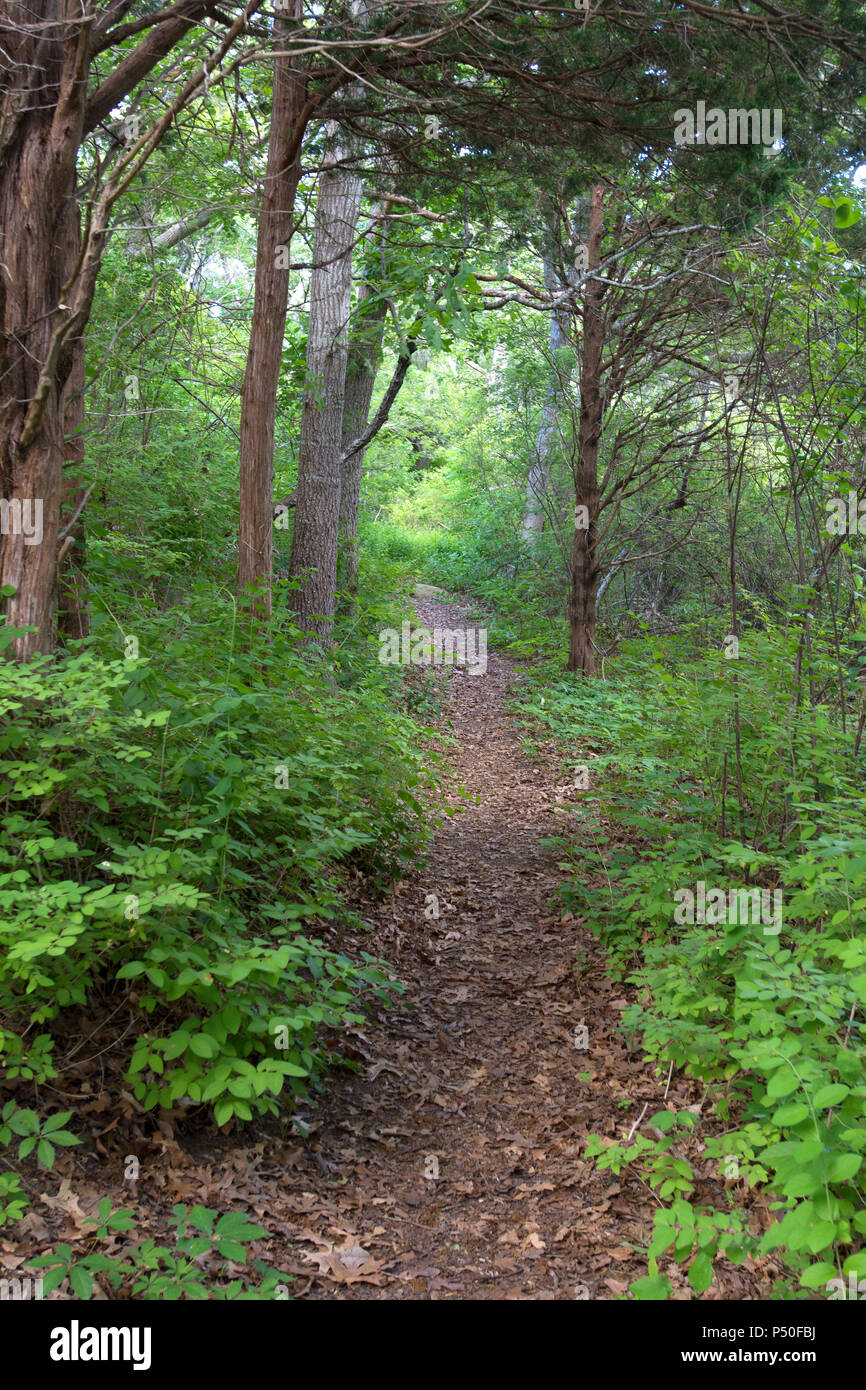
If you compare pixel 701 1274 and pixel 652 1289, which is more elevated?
pixel 701 1274

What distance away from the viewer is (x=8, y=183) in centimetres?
418

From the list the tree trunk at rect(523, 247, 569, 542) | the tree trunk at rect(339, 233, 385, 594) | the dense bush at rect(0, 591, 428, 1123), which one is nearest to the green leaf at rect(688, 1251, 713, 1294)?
the dense bush at rect(0, 591, 428, 1123)

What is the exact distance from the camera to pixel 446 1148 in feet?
12.1

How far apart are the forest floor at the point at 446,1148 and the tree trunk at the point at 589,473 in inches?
255

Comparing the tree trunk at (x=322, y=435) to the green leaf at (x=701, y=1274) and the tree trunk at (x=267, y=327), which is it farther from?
the green leaf at (x=701, y=1274)

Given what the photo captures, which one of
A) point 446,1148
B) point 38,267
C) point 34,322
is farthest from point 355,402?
point 446,1148

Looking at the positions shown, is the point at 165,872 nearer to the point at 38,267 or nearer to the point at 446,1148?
the point at 446,1148

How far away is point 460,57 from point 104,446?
3.98 metres

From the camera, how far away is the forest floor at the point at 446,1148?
9.55 feet

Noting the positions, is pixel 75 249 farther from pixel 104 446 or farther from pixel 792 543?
pixel 792 543

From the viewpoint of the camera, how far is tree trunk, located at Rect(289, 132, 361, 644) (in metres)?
8.96

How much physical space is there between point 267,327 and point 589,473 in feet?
19.9

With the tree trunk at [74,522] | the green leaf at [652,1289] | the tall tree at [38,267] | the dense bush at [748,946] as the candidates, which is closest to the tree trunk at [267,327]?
the tree trunk at [74,522]

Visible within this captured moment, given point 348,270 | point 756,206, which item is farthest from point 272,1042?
point 348,270
